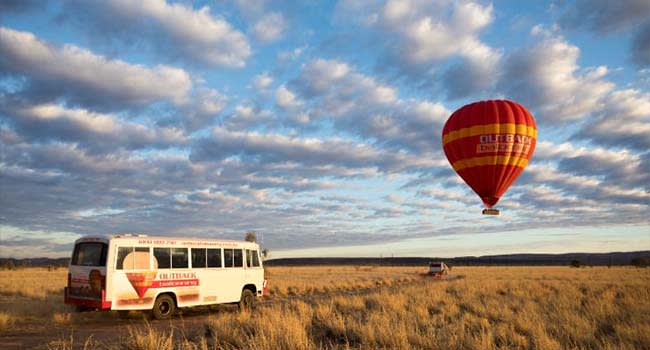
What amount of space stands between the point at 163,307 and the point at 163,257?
5.45ft

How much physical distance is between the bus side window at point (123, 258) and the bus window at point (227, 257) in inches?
164

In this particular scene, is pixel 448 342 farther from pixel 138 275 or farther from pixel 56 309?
pixel 56 309

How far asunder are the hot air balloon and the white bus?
34.6ft

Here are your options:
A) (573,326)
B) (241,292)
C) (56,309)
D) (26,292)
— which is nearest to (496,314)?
(573,326)

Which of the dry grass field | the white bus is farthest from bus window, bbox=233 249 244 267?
the dry grass field

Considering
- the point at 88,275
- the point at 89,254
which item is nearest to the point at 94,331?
the point at 88,275

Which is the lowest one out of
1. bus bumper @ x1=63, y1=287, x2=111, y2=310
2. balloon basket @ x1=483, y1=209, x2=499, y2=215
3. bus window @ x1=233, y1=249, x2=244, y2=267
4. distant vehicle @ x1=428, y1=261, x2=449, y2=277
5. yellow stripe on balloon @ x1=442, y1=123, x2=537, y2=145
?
distant vehicle @ x1=428, y1=261, x2=449, y2=277

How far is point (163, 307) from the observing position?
16312 mm

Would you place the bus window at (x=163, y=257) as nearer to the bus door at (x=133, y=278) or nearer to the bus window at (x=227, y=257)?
the bus door at (x=133, y=278)

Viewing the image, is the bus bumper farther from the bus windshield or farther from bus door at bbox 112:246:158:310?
the bus windshield

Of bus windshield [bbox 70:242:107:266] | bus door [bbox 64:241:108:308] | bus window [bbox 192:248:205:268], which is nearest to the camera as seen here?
bus door [bbox 64:241:108:308]

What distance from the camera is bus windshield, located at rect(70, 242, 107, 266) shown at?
14.8 m

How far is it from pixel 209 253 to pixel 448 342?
1033 centimetres

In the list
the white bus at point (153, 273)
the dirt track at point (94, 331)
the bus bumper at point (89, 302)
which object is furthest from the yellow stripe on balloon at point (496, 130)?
the bus bumper at point (89, 302)
